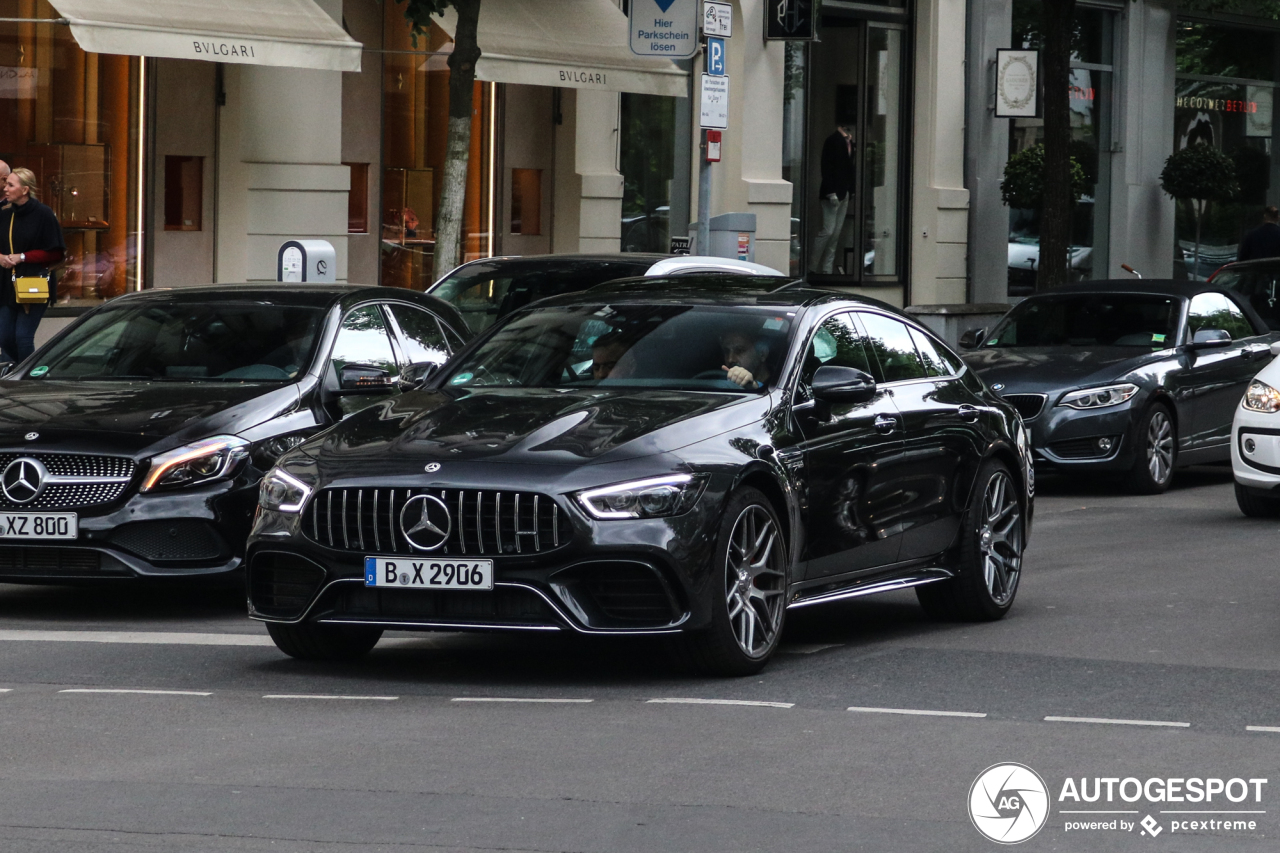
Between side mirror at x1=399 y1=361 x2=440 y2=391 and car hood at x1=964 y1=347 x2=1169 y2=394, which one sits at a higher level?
side mirror at x1=399 y1=361 x2=440 y2=391

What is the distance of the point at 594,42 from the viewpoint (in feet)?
74.0

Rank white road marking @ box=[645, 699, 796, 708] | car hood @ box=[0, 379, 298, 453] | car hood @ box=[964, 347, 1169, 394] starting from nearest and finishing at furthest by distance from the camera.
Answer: white road marking @ box=[645, 699, 796, 708] → car hood @ box=[0, 379, 298, 453] → car hood @ box=[964, 347, 1169, 394]

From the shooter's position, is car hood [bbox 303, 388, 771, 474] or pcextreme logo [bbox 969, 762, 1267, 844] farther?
car hood [bbox 303, 388, 771, 474]

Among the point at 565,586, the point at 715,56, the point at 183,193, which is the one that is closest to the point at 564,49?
the point at 183,193

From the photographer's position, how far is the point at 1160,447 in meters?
16.2

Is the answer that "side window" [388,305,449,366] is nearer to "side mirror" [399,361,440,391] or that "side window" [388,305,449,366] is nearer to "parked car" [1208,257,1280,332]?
"side mirror" [399,361,440,391]

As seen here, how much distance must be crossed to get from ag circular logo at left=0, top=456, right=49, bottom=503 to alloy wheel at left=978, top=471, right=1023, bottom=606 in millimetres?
4011

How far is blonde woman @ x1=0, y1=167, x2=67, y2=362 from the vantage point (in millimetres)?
16484

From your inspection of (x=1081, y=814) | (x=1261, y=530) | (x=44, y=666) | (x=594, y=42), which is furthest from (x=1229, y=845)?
(x=594, y=42)

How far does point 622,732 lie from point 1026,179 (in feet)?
72.4

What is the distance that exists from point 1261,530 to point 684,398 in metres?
6.39

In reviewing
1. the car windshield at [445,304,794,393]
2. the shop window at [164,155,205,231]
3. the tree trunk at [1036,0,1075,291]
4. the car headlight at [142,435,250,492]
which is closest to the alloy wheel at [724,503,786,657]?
the car windshield at [445,304,794,393]

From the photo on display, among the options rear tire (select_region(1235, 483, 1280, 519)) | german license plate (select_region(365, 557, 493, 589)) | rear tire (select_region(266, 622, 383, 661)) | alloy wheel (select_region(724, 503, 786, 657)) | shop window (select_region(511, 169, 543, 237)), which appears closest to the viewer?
german license plate (select_region(365, 557, 493, 589))

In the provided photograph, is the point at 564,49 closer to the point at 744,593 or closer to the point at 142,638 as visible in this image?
the point at 142,638
